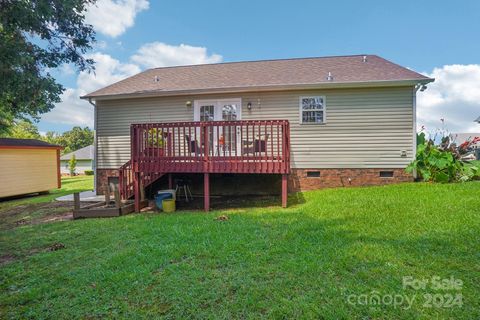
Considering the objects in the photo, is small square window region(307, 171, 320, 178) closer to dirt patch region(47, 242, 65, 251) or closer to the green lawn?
the green lawn

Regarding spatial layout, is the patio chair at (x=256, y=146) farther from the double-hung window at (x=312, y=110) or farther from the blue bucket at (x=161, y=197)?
the blue bucket at (x=161, y=197)

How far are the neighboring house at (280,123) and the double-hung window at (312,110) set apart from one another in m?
0.03

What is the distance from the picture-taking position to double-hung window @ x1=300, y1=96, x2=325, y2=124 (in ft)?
26.2

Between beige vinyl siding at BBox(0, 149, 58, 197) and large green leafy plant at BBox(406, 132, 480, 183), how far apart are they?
14613 mm

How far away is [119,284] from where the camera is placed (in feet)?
9.11

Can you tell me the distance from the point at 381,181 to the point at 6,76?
34.4ft

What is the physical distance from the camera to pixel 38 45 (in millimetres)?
8438

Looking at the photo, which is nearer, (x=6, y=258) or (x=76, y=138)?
(x=6, y=258)

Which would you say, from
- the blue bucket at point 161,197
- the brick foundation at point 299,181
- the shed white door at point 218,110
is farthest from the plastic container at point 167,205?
the shed white door at point 218,110

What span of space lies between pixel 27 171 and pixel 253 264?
1251 centimetres

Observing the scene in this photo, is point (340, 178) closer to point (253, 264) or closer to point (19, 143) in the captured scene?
point (253, 264)

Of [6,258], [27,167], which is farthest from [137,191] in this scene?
[27,167]

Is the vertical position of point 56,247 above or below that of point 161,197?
below

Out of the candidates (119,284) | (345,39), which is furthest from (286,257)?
(345,39)
